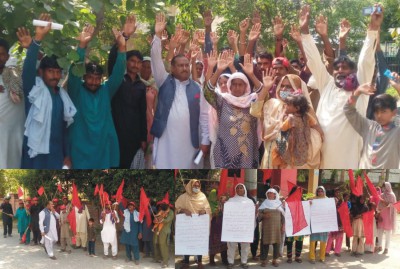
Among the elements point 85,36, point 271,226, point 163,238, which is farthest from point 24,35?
point 271,226

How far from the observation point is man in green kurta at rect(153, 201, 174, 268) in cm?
301

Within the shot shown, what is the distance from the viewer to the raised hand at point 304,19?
10.2 feet

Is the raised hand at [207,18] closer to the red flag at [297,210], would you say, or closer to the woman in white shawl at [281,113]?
the woman in white shawl at [281,113]

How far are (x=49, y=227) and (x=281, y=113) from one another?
1.42m

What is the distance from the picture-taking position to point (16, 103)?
3.15 meters

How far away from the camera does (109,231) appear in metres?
3.01

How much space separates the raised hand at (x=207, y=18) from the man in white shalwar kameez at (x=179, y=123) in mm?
247

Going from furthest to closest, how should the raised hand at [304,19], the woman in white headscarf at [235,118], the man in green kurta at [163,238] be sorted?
the woman in white headscarf at [235,118] → the raised hand at [304,19] → the man in green kurta at [163,238]

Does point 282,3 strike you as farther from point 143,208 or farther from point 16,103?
point 16,103

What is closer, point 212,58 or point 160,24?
point 160,24

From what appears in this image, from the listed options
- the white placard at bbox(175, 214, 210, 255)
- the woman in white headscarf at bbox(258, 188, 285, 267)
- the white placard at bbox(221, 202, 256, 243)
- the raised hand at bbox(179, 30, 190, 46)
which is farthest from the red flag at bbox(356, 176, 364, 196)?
the raised hand at bbox(179, 30, 190, 46)

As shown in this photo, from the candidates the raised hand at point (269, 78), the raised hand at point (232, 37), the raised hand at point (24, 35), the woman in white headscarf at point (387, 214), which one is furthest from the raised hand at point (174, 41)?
the woman in white headscarf at point (387, 214)

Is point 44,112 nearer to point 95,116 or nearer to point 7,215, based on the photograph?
point 95,116

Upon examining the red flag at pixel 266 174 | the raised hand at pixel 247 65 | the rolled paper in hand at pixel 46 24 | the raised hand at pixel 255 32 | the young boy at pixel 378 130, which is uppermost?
the raised hand at pixel 255 32
